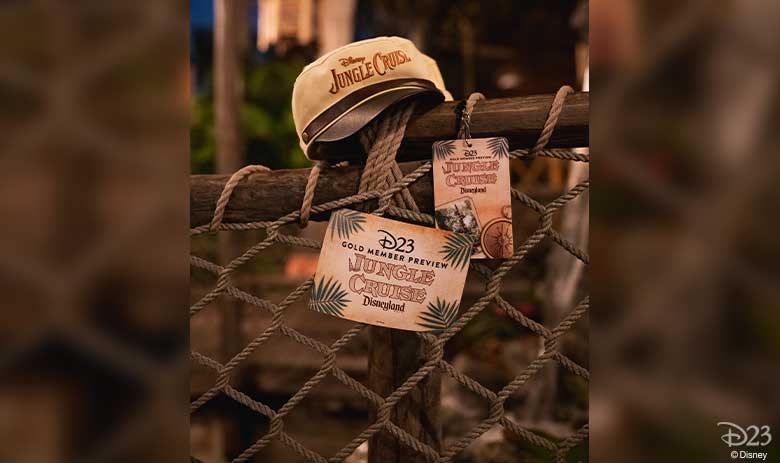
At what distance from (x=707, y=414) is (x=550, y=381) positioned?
1868 mm

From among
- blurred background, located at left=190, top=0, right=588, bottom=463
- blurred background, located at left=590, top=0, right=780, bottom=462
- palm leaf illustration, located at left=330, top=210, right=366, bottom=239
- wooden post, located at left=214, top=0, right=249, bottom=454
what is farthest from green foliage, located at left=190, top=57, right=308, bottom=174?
blurred background, located at left=590, top=0, right=780, bottom=462

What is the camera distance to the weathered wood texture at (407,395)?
764mm

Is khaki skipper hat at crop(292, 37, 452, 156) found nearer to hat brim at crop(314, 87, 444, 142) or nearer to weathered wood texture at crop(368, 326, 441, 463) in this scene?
hat brim at crop(314, 87, 444, 142)

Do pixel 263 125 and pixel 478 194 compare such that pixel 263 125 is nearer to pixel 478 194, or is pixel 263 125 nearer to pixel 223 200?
pixel 223 200

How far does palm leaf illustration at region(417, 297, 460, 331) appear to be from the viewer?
0.69 metres

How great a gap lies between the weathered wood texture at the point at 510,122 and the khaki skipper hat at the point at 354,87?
0.13 feet

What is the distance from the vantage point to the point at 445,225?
69cm

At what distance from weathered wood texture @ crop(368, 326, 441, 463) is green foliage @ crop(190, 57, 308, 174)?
3980 millimetres

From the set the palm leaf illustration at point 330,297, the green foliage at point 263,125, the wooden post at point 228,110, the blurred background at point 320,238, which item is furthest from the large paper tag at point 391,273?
the green foliage at point 263,125

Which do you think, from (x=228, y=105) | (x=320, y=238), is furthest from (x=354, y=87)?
(x=228, y=105)

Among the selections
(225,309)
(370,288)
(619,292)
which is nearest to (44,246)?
(619,292)

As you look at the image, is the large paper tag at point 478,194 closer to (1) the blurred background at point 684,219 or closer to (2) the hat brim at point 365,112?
(2) the hat brim at point 365,112

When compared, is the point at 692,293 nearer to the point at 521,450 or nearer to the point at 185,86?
the point at 185,86

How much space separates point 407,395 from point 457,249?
24 cm
